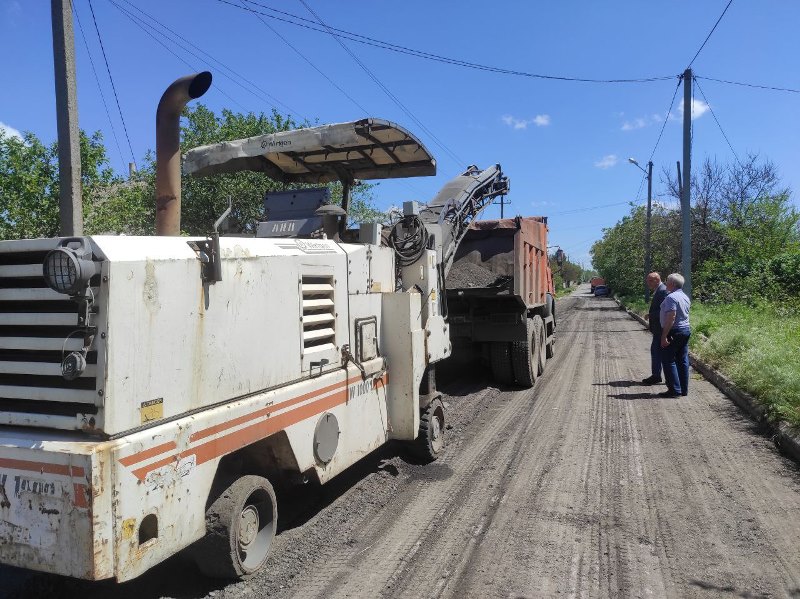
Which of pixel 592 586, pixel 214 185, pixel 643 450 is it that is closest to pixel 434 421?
pixel 643 450

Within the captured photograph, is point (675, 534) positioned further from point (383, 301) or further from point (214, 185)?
point (214, 185)

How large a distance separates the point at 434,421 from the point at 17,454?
3959 mm

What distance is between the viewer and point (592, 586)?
11.5 ft

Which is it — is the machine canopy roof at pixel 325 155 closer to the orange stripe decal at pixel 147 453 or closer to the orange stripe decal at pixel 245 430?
the orange stripe decal at pixel 245 430

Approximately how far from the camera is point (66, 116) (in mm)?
6941

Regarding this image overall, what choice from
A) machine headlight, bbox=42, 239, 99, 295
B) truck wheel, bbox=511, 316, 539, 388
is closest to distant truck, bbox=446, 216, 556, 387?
truck wheel, bbox=511, 316, 539, 388

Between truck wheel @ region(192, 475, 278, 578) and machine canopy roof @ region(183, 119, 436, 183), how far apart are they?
9.67 feet

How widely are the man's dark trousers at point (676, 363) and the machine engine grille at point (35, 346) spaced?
26.3 ft

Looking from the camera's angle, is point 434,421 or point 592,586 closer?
point 592,586

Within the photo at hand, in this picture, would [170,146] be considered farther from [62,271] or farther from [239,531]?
[239,531]

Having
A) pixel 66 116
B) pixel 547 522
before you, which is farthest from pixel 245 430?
pixel 66 116

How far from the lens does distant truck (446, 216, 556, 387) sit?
29.7 ft

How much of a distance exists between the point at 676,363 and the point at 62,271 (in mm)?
8556

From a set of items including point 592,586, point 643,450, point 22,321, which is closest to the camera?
point 22,321
